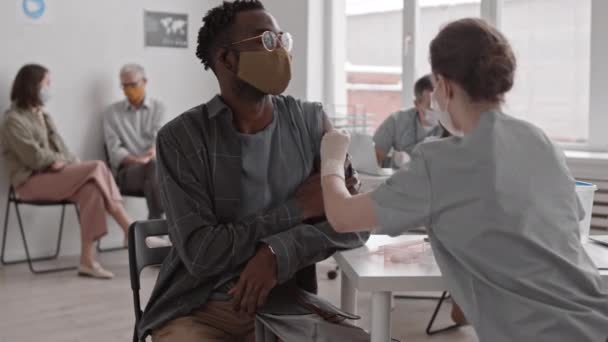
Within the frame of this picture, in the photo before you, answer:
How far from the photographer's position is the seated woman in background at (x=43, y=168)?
480 centimetres

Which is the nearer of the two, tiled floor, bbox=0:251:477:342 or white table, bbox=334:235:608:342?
white table, bbox=334:235:608:342

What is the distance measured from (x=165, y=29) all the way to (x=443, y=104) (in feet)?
15.0

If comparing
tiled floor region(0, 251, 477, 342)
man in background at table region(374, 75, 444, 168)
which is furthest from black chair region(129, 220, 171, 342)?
man in background at table region(374, 75, 444, 168)

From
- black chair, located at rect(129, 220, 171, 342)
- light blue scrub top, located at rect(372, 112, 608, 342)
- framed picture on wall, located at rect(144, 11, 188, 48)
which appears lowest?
black chair, located at rect(129, 220, 171, 342)

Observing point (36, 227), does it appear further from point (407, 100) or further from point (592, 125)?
point (592, 125)

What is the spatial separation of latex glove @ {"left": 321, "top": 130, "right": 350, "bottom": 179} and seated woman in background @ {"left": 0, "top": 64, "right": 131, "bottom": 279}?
3.37 meters

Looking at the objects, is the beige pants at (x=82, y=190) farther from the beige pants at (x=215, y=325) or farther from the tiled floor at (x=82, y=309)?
the beige pants at (x=215, y=325)

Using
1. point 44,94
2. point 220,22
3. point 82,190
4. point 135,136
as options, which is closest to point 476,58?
point 220,22

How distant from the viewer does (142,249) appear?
208 cm

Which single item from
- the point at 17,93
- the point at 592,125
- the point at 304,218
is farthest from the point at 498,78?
the point at 17,93

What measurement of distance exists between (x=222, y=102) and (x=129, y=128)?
12.0 feet

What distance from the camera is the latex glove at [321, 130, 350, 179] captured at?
1612 mm

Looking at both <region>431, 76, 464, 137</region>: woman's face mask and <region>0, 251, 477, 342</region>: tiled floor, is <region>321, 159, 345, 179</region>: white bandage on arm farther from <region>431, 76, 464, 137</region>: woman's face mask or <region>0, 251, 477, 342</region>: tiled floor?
<region>0, 251, 477, 342</region>: tiled floor

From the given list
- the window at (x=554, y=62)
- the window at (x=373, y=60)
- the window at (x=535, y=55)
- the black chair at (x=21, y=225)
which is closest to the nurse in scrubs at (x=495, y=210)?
the window at (x=535, y=55)
